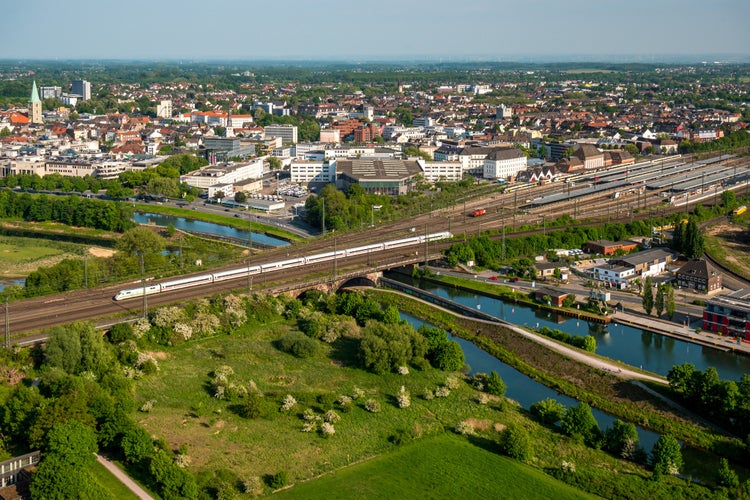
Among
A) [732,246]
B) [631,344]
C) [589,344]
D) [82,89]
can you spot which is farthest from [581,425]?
[82,89]

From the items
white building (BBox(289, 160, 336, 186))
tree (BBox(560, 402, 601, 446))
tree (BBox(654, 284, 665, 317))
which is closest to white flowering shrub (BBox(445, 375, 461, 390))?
tree (BBox(560, 402, 601, 446))

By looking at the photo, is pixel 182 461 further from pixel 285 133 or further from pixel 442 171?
pixel 285 133

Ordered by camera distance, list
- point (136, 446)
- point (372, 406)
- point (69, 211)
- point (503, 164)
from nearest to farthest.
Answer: point (136, 446) → point (372, 406) → point (69, 211) → point (503, 164)

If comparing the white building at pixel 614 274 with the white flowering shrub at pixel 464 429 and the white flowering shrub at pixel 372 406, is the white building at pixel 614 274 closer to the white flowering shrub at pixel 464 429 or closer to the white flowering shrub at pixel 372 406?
the white flowering shrub at pixel 464 429

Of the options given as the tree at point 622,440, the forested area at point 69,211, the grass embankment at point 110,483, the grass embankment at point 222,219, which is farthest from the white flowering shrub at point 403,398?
the forested area at point 69,211

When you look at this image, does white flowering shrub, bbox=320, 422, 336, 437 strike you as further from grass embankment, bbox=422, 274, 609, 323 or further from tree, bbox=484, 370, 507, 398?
grass embankment, bbox=422, 274, 609, 323
